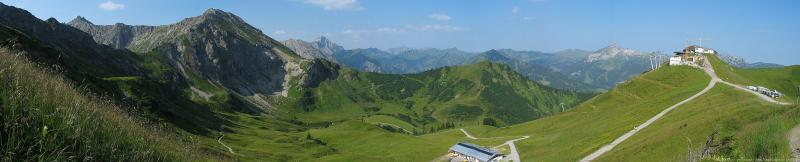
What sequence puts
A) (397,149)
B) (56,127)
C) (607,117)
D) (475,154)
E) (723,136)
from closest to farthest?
(56,127) < (723,136) < (475,154) < (607,117) < (397,149)

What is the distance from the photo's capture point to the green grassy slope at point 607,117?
9769 cm

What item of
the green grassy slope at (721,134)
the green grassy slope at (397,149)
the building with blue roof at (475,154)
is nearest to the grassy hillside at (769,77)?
the green grassy slope at (721,134)

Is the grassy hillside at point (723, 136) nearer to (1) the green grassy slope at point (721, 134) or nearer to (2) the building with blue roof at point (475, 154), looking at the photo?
→ (1) the green grassy slope at point (721, 134)

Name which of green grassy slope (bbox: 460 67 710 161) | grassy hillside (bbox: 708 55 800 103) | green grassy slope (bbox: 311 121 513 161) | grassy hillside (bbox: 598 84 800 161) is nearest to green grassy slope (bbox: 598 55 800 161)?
grassy hillside (bbox: 598 84 800 161)

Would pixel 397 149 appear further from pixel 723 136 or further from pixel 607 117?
pixel 723 136

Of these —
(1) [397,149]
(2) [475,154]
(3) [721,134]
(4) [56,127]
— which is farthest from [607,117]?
(4) [56,127]

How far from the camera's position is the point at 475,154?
10119cm

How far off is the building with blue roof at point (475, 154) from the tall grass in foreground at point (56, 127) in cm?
8678

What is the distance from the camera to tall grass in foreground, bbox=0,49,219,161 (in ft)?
32.0

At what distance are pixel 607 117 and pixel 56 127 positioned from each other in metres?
139

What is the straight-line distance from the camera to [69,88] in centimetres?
1305

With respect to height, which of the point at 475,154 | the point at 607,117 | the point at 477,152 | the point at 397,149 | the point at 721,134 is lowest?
the point at 397,149

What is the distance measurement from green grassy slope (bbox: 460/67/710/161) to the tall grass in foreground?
3008 inches

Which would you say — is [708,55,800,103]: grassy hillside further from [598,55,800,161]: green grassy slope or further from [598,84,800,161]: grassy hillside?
[598,84,800,161]: grassy hillside
